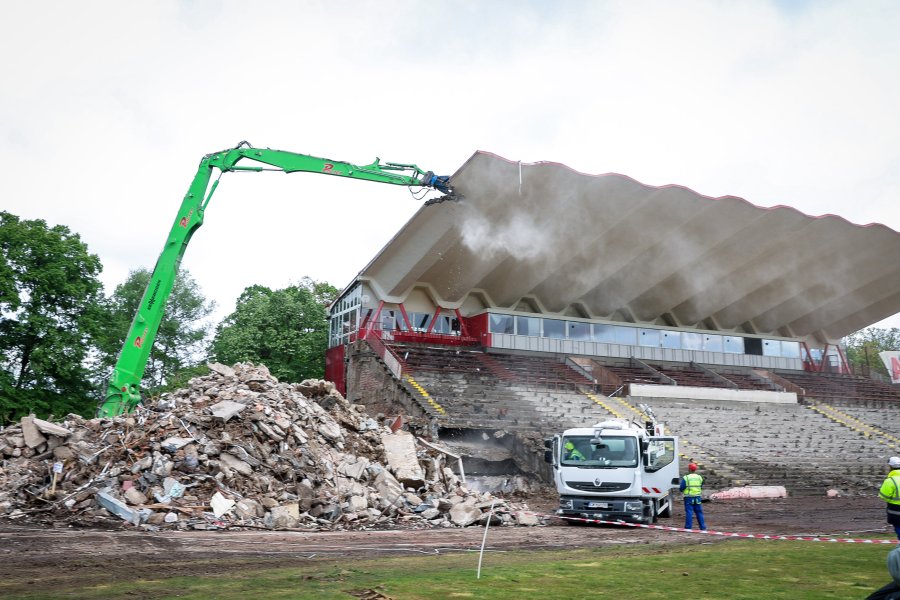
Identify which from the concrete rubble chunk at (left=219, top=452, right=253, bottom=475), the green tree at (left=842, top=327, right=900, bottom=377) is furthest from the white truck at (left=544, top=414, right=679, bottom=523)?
the green tree at (left=842, top=327, right=900, bottom=377)

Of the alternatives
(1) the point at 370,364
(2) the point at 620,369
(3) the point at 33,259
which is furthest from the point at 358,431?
(2) the point at 620,369

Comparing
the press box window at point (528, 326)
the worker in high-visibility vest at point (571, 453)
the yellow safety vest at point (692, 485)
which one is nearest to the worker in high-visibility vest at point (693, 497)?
the yellow safety vest at point (692, 485)

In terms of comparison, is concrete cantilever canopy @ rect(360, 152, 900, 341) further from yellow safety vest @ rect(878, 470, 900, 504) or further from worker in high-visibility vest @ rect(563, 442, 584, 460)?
yellow safety vest @ rect(878, 470, 900, 504)

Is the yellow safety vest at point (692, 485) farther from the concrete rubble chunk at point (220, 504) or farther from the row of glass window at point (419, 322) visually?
the row of glass window at point (419, 322)

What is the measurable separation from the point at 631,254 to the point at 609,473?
823 inches

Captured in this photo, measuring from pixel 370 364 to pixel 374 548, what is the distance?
21.4 m

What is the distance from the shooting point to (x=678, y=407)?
33156 millimetres

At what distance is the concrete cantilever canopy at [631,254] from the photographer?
3052 cm

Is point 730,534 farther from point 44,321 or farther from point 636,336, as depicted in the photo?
point 636,336

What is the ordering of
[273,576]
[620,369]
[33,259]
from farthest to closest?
[620,369]
[33,259]
[273,576]

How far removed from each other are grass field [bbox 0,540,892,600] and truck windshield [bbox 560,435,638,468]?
561cm

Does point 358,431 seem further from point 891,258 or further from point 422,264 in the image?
point 891,258

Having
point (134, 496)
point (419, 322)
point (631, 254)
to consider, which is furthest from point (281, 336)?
point (134, 496)

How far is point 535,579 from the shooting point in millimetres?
7703
